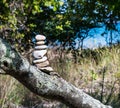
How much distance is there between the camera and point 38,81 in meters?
2.63

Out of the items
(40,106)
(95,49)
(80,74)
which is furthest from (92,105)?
(95,49)

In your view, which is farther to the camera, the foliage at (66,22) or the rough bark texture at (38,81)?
the foliage at (66,22)

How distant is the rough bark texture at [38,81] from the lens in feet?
→ 7.98

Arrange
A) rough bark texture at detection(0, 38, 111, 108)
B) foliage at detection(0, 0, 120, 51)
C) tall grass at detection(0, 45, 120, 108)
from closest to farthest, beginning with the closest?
rough bark texture at detection(0, 38, 111, 108) < tall grass at detection(0, 45, 120, 108) < foliage at detection(0, 0, 120, 51)

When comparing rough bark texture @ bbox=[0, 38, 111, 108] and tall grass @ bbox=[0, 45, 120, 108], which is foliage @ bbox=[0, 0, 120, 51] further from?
rough bark texture @ bbox=[0, 38, 111, 108]

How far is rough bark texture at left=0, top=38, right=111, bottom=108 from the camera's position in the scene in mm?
2432

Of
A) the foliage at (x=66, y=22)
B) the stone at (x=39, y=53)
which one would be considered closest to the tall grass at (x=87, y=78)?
the foliage at (x=66, y=22)

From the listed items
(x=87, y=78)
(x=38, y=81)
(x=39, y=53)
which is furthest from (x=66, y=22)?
(x=38, y=81)

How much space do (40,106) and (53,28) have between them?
630 cm

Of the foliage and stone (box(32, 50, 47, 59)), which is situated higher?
stone (box(32, 50, 47, 59))

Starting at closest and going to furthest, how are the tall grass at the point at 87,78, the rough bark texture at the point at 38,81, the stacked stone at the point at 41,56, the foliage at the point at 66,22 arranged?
the rough bark texture at the point at 38,81
the stacked stone at the point at 41,56
the tall grass at the point at 87,78
the foliage at the point at 66,22

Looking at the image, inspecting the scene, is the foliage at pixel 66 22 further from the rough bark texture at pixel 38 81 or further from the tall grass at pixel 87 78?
the rough bark texture at pixel 38 81

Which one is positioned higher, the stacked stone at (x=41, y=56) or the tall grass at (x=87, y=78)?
the stacked stone at (x=41, y=56)

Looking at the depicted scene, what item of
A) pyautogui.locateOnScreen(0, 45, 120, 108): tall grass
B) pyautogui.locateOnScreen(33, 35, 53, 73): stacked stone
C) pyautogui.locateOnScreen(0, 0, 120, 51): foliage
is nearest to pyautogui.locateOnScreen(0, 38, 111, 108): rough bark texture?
pyautogui.locateOnScreen(33, 35, 53, 73): stacked stone
